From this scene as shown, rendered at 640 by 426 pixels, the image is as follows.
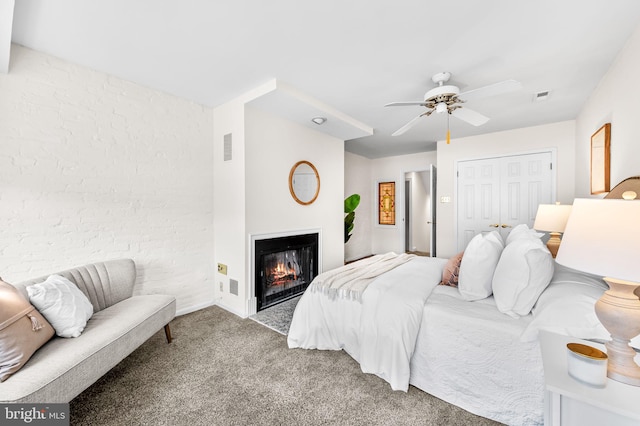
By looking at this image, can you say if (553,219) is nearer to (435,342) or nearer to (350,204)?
(435,342)

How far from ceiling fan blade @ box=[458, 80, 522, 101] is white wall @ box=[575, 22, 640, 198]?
0.67 metres

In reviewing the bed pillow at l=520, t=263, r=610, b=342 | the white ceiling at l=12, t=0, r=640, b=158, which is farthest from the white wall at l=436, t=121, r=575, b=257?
the bed pillow at l=520, t=263, r=610, b=342

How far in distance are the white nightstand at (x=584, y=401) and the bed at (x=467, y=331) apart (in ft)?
1.22

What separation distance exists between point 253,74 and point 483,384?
2.99 metres

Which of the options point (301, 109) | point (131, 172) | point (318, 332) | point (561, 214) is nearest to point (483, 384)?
point (318, 332)

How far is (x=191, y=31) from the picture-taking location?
1.91 meters

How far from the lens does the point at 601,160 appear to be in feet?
7.82

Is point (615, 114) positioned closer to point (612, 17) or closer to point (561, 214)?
point (612, 17)

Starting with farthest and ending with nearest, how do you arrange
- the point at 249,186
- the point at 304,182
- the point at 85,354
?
1. the point at 304,182
2. the point at 249,186
3. the point at 85,354

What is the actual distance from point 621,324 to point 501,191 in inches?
151

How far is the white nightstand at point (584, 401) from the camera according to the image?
0.89m

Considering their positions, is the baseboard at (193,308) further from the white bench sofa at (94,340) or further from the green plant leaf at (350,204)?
the green plant leaf at (350,204)

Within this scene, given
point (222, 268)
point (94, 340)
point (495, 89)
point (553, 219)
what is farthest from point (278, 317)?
point (553, 219)

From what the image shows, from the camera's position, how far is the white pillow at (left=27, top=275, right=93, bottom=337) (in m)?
1.67
